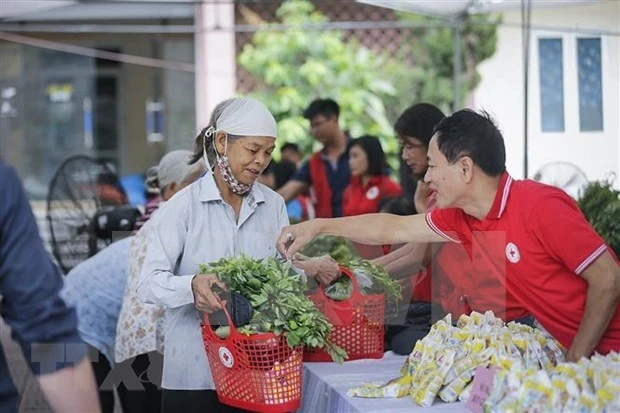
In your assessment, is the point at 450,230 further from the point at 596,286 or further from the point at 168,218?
the point at 168,218

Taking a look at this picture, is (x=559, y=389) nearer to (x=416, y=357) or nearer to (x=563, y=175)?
(x=416, y=357)

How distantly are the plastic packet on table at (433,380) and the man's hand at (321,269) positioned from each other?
71 centimetres

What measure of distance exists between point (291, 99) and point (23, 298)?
1047cm

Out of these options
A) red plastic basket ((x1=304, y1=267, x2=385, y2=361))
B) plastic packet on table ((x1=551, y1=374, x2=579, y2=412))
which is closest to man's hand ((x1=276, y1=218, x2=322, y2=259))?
red plastic basket ((x1=304, y1=267, x2=385, y2=361))

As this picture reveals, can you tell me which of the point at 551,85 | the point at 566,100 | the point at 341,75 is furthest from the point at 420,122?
the point at 341,75

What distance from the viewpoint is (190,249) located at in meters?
3.33

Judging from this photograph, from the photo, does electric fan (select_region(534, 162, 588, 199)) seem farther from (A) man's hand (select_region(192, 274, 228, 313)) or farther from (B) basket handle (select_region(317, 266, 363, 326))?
(A) man's hand (select_region(192, 274, 228, 313))

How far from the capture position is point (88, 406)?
216 centimetres

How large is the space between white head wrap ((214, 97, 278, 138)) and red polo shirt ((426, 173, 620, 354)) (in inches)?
29.5

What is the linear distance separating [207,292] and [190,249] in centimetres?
30

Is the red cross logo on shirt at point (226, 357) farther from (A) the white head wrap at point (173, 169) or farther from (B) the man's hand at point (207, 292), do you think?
(A) the white head wrap at point (173, 169)

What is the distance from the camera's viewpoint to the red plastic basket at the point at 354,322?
358cm

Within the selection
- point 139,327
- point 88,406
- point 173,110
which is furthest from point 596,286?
point 173,110

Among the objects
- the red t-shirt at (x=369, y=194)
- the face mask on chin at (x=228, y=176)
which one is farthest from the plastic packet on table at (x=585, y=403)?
the red t-shirt at (x=369, y=194)
